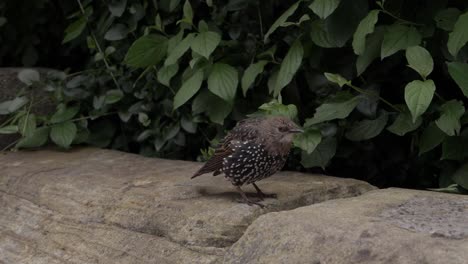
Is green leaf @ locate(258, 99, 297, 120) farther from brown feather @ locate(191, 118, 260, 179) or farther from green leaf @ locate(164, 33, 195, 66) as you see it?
green leaf @ locate(164, 33, 195, 66)

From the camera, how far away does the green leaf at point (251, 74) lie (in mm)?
4262

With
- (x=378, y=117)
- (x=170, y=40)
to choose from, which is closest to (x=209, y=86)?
(x=170, y=40)

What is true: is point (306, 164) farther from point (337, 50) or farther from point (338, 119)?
point (337, 50)

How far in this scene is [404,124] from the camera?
3.90 m

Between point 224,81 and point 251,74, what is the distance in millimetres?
160

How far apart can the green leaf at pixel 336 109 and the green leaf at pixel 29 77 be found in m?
2.28

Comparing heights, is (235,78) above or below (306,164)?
above

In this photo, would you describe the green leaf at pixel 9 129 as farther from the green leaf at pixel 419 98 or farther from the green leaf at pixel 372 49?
the green leaf at pixel 419 98

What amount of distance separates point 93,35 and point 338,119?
212 centimetres

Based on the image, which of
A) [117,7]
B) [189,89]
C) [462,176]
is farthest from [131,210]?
[117,7]

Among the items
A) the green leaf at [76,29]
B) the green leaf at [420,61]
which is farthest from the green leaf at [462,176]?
the green leaf at [76,29]

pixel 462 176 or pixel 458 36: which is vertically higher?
A: pixel 458 36

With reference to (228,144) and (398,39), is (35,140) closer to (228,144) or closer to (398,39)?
(228,144)

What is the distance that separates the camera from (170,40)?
15.2 ft
